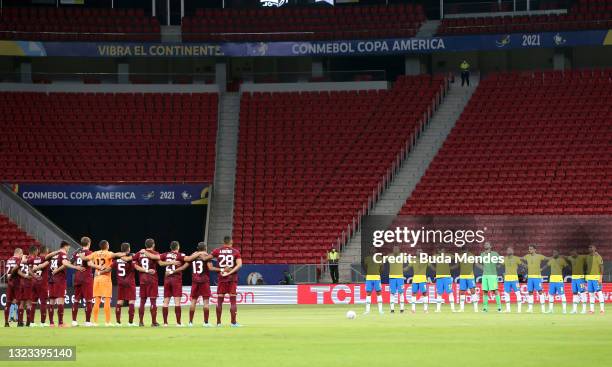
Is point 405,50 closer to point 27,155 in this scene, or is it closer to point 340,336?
point 27,155

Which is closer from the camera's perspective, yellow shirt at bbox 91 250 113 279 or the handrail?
Answer: yellow shirt at bbox 91 250 113 279

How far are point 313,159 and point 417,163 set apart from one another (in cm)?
481

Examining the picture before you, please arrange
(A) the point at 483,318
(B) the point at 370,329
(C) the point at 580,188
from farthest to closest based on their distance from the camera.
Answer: (C) the point at 580,188
(A) the point at 483,318
(B) the point at 370,329

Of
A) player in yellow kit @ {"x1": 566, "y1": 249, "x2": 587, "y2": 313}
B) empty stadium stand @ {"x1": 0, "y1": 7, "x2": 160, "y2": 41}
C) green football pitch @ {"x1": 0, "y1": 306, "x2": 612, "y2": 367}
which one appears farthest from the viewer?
empty stadium stand @ {"x1": 0, "y1": 7, "x2": 160, "y2": 41}

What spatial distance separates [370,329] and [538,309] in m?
13.0

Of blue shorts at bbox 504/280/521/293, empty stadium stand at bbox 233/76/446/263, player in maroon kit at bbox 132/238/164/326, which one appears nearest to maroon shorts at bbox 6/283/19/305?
player in maroon kit at bbox 132/238/164/326

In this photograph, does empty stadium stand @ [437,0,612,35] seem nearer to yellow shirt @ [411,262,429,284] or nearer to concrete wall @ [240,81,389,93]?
concrete wall @ [240,81,389,93]

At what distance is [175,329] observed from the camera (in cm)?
2808

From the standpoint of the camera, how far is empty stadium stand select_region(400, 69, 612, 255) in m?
48.8

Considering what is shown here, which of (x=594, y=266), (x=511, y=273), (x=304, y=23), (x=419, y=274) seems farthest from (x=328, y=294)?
(x=304, y=23)

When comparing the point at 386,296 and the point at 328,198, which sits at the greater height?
the point at 328,198

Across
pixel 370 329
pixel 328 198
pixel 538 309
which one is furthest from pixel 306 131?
pixel 370 329

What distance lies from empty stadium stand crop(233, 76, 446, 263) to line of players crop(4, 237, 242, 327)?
60.1ft

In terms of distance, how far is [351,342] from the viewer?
23.4 m
